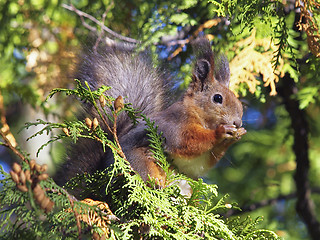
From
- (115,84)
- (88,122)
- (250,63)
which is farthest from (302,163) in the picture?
(88,122)

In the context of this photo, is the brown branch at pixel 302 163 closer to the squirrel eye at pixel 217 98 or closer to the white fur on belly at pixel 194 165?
the squirrel eye at pixel 217 98

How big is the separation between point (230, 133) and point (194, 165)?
0.21 m

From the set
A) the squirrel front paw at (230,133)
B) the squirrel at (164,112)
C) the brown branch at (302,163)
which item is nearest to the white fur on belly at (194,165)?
the squirrel at (164,112)

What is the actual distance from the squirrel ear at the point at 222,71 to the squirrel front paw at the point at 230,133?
368mm

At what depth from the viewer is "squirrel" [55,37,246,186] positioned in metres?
1.58

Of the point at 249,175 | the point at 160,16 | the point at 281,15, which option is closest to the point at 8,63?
the point at 160,16

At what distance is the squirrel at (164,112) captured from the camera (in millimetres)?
1582

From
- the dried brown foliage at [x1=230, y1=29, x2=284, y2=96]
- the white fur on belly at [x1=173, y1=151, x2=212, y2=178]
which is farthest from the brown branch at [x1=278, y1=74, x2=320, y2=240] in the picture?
the white fur on belly at [x1=173, y1=151, x2=212, y2=178]

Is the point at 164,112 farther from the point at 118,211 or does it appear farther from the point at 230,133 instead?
the point at 118,211

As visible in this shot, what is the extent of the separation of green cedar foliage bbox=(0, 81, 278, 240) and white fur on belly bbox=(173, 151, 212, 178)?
→ 33 cm

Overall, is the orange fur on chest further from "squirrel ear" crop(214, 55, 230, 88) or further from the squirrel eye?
"squirrel ear" crop(214, 55, 230, 88)

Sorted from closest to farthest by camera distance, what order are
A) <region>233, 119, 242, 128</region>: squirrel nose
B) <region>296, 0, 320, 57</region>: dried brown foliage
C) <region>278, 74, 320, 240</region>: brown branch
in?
<region>296, 0, 320, 57</region>: dried brown foliage, <region>233, 119, 242, 128</region>: squirrel nose, <region>278, 74, 320, 240</region>: brown branch

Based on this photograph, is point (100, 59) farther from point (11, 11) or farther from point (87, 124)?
point (11, 11)

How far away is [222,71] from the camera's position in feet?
6.21
